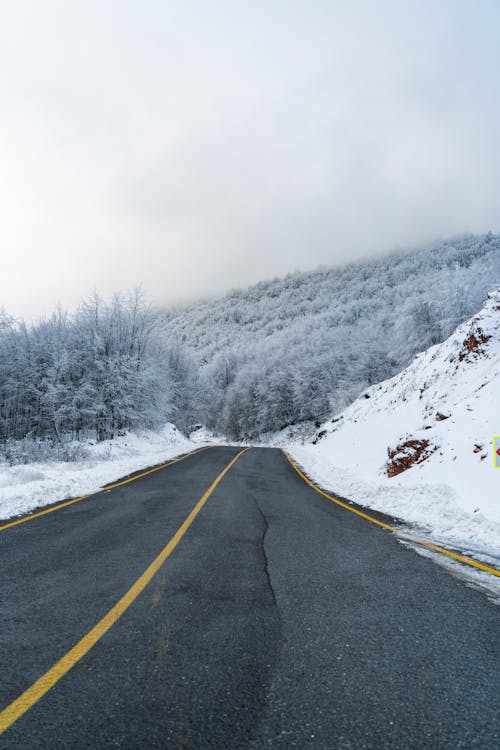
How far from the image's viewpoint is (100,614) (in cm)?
354

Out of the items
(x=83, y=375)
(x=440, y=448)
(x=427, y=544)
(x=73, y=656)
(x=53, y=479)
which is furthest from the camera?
(x=83, y=375)

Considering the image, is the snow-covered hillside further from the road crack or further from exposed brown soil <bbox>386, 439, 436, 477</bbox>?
the road crack

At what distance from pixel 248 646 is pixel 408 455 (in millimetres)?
11541

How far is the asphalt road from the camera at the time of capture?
2.19m

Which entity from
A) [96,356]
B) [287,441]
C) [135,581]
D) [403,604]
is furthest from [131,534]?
[287,441]

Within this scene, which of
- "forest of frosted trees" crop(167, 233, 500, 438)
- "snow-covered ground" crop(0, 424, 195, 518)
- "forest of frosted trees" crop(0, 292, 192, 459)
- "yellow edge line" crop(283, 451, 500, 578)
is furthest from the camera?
"forest of frosted trees" crop(167, 233, 500, 438)

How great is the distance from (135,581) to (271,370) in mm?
74758

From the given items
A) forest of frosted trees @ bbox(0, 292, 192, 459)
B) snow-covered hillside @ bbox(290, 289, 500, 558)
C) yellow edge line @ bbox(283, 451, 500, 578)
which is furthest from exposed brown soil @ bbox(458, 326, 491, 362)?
forest of frosted trees @ bbox(0, 292, 192, 459)

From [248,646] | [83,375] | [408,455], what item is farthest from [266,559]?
[83,375]

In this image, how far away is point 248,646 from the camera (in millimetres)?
3053

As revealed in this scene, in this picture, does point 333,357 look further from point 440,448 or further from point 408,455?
point 440,448

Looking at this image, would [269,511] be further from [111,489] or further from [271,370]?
[271,370]

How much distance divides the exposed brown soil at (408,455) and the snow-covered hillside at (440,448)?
0.04 metres

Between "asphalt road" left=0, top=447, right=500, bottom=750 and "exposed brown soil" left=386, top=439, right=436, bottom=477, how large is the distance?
23.8ft
